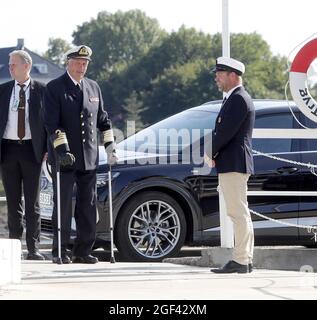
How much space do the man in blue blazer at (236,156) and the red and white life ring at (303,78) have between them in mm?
1445

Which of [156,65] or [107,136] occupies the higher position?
[156,65]

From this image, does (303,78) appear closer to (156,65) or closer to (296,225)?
(296,225)

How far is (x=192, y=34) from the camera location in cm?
12325

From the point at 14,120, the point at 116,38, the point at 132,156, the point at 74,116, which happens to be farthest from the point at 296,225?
the point at 116,38

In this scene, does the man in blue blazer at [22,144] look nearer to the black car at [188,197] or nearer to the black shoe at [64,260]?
the black shoe at [64,260]

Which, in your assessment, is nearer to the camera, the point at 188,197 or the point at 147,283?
the point at 147,283

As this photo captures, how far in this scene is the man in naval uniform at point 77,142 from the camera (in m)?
11.0

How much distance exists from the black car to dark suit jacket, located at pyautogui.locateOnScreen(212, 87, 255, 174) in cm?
188

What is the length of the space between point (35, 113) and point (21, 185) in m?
0.75

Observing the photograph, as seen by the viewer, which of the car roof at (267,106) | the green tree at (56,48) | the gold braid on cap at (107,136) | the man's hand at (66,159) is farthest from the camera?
the green tree at (56,48)

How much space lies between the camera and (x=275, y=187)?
12.3 meters

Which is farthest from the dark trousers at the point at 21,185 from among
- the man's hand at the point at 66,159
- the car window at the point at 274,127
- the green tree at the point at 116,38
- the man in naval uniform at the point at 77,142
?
the green tree at the point at 116,38

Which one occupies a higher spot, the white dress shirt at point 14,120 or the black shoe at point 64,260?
the white dress shirt at point 14,120

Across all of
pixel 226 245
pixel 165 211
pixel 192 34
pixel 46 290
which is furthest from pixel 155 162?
pixel 192 34
